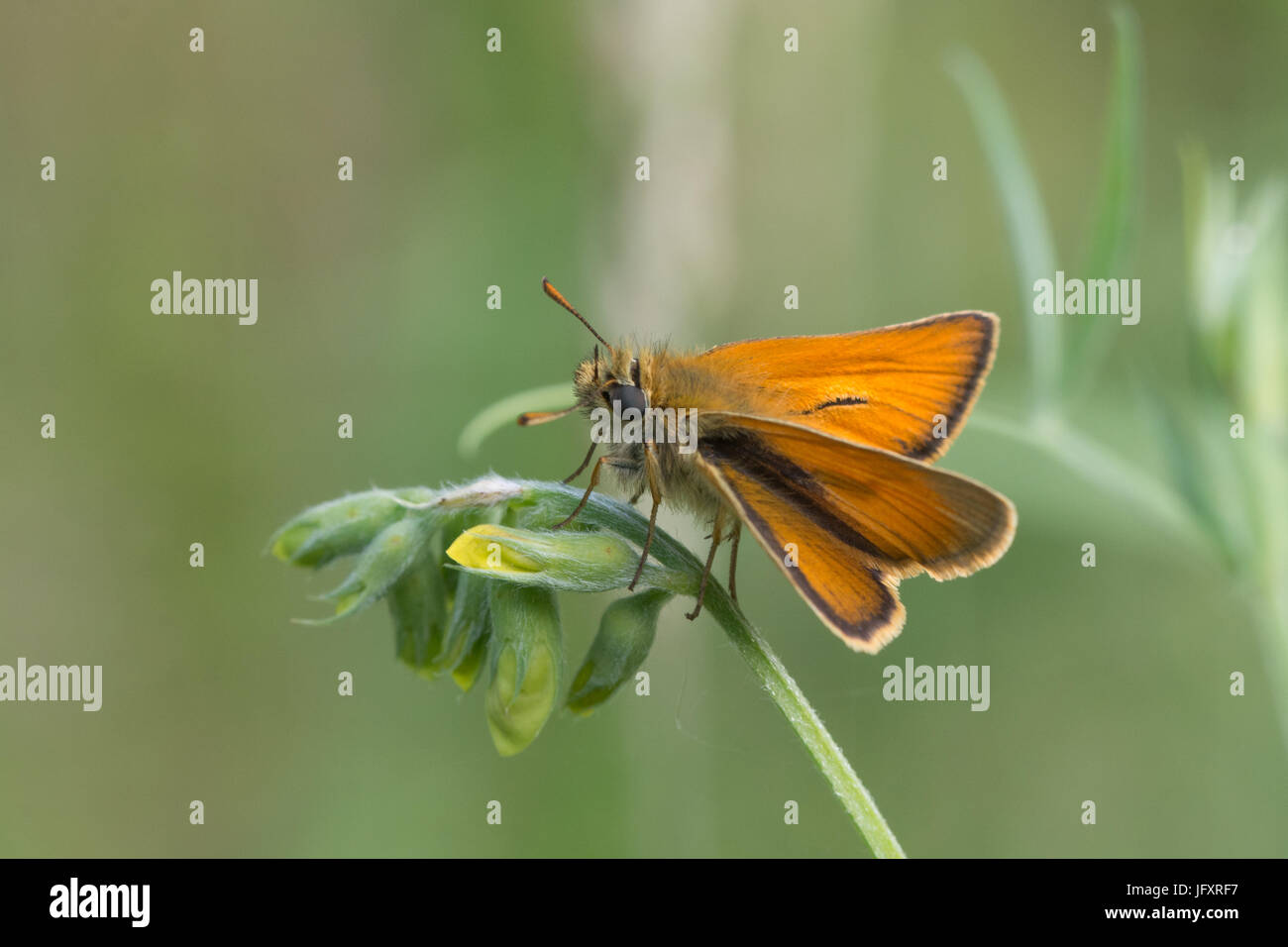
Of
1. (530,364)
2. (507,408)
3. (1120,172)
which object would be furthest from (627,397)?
(530,364)

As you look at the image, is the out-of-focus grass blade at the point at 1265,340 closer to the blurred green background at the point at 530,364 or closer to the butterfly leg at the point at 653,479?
the blurred green background at the point at 530,364

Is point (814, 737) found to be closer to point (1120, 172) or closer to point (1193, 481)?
point (1193, 481)

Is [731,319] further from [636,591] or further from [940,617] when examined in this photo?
[636,591]

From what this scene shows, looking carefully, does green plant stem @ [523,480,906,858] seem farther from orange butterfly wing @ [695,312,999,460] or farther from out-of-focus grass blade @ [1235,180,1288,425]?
out-of-focus grass blade @ [1235,180,1288,425]

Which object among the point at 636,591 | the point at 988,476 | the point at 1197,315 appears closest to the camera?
the point at 636,591

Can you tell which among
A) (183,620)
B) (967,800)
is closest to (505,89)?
(183,620)

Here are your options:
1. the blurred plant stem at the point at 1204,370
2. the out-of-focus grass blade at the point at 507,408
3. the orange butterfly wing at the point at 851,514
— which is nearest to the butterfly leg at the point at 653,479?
the orange butterfly wing at the point at 851,514
